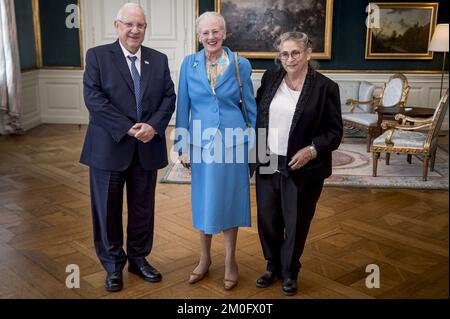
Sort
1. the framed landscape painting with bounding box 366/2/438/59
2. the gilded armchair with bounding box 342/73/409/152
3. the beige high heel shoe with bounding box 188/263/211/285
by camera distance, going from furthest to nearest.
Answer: the framed landscape painting with bounding box 366/2/438/59
the gilded armchair with bounding box 342/73/409/152
the beige high heel shoe with bounding box 188/263/211/285

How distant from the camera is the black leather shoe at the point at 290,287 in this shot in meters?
2.35

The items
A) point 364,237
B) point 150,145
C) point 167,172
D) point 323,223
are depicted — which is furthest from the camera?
point 167,172

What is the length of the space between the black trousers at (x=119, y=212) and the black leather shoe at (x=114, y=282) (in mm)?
23

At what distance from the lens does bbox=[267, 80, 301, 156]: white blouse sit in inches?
86.6

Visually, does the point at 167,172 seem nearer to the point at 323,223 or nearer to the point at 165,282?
the point at 323,223

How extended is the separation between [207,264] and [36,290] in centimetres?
80

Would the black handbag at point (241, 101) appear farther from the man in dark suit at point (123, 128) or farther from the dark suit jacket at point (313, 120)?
the man in dark suit at point (123, 128)

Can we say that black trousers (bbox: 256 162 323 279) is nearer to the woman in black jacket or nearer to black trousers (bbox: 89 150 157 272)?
the woman in black jacket

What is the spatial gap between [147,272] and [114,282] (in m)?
0.17

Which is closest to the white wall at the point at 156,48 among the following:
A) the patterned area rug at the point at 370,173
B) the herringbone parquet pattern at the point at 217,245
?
the patterned area rug at the point at 370,173

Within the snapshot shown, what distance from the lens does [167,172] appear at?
15.2 feet

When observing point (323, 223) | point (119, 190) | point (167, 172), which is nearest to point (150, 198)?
point (119, 190)

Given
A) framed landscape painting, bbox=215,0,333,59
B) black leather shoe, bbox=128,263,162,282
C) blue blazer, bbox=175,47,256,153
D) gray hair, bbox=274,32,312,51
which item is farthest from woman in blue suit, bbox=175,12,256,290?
framed landscape painting, bbox=215,0,333,59

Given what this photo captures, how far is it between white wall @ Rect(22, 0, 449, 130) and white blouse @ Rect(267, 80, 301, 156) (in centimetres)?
464
